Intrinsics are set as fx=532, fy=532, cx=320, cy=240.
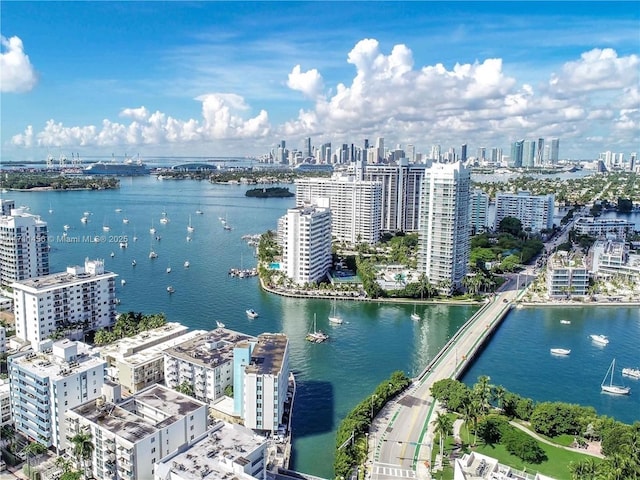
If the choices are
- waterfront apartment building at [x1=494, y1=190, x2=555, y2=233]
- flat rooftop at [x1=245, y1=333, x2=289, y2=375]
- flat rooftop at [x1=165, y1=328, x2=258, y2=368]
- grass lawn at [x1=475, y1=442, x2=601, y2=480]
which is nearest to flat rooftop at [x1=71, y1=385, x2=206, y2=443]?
flat rooftop at [x1=245, y1=333, x2=289, y2=375]

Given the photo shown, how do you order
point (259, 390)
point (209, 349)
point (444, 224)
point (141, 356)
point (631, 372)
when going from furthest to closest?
point (444, 224) < point (631, 372) < point (141, 356) < point (209, 349) < point (259, 390)

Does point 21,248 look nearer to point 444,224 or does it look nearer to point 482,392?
point 444,224

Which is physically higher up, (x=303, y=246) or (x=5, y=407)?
(x=303, y=246)

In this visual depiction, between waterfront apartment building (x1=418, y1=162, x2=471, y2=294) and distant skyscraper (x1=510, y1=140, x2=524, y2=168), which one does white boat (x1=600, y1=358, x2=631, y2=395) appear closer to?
waterfront apartment building (x1=418, y1=162, x2=471, y2=294)

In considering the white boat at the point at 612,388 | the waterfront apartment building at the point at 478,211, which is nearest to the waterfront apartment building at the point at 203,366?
the white boat at the point at 612,388

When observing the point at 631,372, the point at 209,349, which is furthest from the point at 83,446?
the point at 631,372

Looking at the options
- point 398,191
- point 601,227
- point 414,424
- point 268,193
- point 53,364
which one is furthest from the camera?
point 268,193
